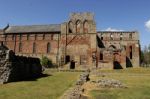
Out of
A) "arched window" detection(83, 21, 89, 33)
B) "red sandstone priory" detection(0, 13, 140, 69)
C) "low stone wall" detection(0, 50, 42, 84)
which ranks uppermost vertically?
"arched window" detection(83, 21, 89, 33)

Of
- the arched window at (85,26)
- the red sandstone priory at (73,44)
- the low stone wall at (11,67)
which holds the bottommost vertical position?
the low stone wall at (11,67)

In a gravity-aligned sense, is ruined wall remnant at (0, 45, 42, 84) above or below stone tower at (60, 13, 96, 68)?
below

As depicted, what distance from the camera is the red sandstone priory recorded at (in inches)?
2485

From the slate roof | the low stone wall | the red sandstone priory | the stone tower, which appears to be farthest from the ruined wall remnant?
the slate roof

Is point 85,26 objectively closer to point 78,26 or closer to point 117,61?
point 78,26

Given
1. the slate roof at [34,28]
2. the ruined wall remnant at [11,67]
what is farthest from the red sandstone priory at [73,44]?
the ruined wall remnant at [11,67]

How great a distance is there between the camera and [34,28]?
73.9 m

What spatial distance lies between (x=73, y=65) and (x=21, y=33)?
1979 cm

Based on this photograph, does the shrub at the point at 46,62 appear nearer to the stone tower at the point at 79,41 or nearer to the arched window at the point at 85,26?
the stone tower at the point at 79,41

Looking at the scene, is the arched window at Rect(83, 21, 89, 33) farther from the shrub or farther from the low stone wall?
the low stone wall

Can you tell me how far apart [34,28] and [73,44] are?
610 inches

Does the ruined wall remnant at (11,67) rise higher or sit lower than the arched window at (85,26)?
lower

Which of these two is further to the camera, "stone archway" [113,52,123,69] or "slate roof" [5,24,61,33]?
"slate roof" [5,24,61,33]

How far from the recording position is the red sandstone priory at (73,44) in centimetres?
6312
